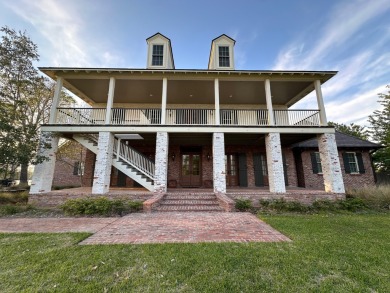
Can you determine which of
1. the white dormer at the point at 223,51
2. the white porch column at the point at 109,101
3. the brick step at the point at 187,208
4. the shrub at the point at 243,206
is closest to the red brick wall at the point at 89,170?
the white porch column at the point at 109,101

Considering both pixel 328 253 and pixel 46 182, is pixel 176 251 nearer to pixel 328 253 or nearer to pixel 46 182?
pixel 328 253

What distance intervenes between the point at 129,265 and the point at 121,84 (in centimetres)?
919

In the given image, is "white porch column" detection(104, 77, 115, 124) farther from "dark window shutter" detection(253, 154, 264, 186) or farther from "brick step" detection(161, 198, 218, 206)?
"dark window shutter" detection(253, 154, 264, 186)

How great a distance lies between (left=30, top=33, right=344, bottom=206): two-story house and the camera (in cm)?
798

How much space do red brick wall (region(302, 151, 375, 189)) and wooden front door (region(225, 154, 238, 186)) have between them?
4.68m

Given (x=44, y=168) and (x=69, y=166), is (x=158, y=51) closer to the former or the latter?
(x=44, y=168)

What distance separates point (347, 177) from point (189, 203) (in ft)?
38.4

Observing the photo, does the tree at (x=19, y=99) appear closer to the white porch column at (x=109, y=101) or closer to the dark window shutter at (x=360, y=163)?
the white porch column at (x=109, y=101)

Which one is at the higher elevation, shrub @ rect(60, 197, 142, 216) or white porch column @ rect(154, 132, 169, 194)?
white porch column @ rect(154, 132, 169, 194)

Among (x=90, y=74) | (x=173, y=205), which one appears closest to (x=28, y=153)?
(x=90, y=74)

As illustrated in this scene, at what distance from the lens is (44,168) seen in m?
7.69

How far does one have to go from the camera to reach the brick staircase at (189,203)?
6320 mm

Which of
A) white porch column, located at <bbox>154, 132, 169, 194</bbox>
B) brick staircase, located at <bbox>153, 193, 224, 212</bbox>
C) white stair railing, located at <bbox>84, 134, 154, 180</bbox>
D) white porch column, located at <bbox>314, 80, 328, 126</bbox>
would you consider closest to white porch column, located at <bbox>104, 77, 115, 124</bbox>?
white stair railing, located at <bbox>84, 134, 154, 180</bbox>

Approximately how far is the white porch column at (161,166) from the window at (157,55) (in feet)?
18.1
